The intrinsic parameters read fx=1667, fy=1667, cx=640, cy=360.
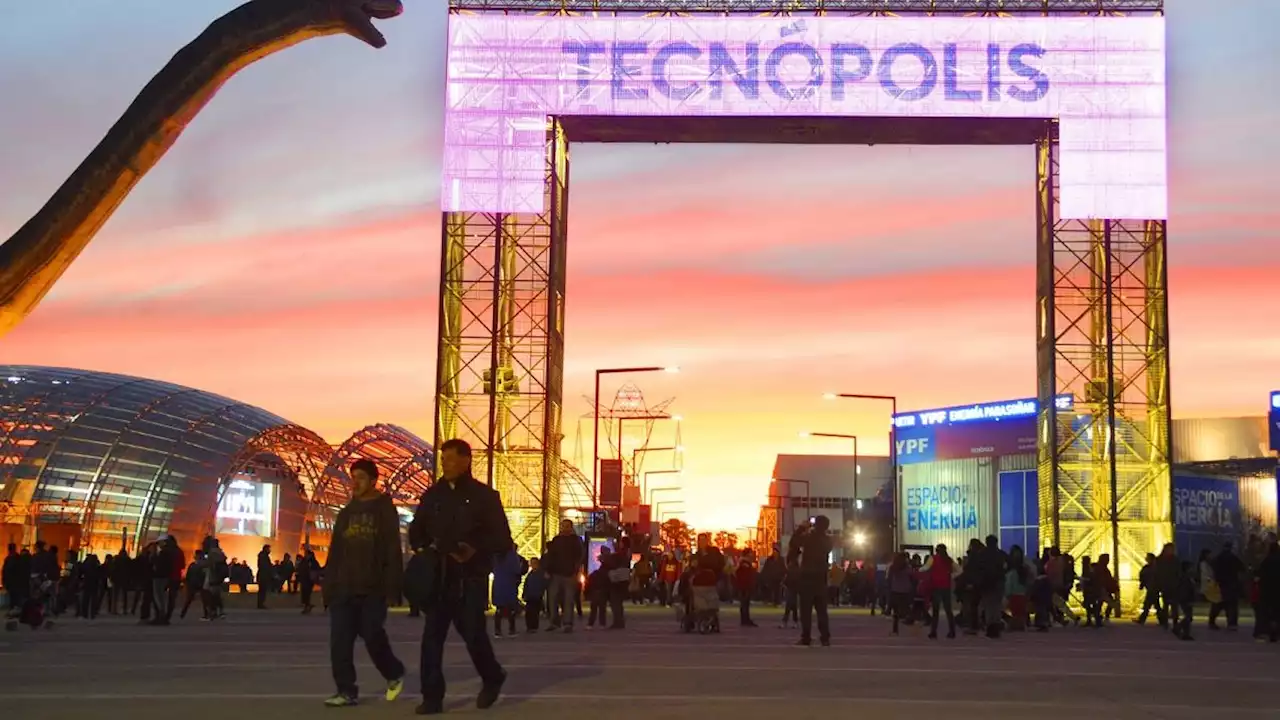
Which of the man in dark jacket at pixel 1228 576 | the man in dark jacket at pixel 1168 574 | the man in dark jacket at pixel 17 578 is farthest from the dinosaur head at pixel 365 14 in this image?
the man in dark jacket at pixel 1228 576

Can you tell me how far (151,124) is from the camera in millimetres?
11898

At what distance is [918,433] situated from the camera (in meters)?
107

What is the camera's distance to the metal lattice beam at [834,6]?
44219mm

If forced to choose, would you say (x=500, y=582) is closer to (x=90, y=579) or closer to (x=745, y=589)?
(x=745, y=589)

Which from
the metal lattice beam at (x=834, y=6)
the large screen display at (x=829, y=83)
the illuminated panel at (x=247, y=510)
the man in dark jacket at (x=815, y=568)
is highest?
the metal lattice beam at (x=834, y=6)

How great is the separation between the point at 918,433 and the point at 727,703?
9526cm

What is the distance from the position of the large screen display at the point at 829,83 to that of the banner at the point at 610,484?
1661 centimetres

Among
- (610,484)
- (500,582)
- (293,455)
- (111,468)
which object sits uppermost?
(293,455)

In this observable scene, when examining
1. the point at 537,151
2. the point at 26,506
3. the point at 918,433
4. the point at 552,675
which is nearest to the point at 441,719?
the point at 552,675

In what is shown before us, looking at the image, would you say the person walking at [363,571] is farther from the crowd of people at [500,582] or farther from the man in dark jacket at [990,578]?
the man in dark jacket at [990,578]

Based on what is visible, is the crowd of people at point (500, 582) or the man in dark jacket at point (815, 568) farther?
the man in dark jacket at point (815, 568)

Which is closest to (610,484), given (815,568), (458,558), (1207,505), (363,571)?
(815,568)

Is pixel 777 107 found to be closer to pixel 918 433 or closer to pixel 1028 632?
pixel 1028 632

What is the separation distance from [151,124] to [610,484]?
154ft
